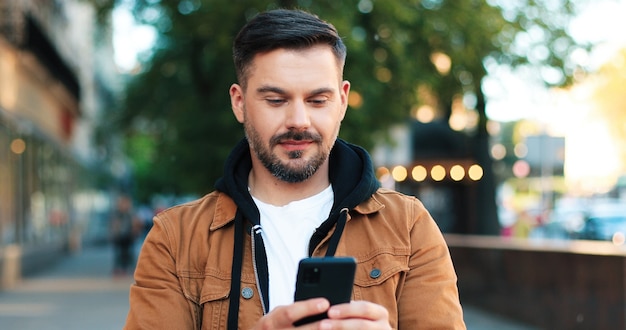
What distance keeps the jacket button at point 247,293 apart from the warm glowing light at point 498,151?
22.2 metres

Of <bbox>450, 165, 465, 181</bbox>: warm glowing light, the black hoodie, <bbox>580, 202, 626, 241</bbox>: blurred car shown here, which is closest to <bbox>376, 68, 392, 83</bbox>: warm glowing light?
<bbox>450, 165, 465, 181</bbox>: warm glowing light

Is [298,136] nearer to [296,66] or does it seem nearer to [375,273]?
[296,66]

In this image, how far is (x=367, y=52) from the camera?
17.7 meters

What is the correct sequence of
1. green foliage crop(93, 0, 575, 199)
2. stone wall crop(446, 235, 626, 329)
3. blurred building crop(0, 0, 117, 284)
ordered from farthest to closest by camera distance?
1. blurred building crop(0, 0, 117, 284)
2. green foliage crop(93, 0, 575, 199)
3. stone wall crop(446, 235, 626, 329)

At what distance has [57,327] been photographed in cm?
1320

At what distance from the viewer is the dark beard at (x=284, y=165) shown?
2.70 meters

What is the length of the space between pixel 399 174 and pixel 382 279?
23.0m

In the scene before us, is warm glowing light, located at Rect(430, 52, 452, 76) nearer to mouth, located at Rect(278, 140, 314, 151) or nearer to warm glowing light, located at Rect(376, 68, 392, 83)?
warm glowing light, located at Rect(376, 68, 392, 83)

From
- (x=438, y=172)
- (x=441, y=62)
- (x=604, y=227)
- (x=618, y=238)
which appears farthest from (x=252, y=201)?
(x=604, y=227)

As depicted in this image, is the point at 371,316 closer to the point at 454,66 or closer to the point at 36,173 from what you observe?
the point at 454,66

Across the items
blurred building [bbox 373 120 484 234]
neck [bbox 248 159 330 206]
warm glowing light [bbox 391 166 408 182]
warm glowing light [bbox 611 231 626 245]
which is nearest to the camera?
neck [bbox 248 159 330 206]

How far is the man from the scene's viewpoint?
265 cm

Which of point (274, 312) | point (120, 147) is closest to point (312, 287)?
point (274, 312)

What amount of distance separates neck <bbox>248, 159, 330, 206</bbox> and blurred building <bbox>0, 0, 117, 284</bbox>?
17.3 metres
